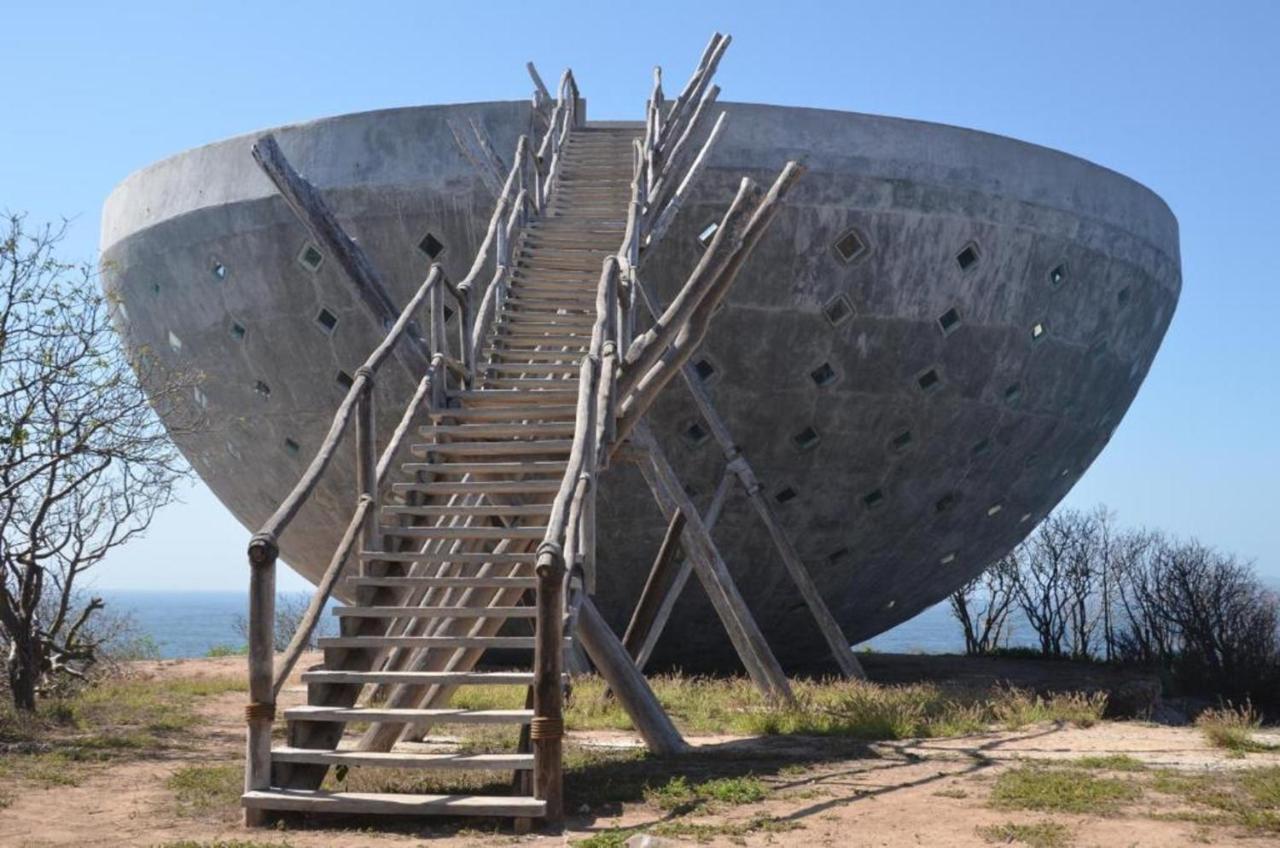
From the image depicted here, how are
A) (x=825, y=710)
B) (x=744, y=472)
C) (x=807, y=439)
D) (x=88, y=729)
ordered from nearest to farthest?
(x=88, y=729), (x=825, y=710), (x=744, y=472), (x=807, y=439)

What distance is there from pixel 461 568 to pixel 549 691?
7.02 ft

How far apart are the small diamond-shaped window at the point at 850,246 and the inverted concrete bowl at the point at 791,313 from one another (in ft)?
0.10

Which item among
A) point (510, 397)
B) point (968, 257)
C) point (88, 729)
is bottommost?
point (88, 729)

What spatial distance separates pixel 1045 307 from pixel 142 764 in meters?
10.5

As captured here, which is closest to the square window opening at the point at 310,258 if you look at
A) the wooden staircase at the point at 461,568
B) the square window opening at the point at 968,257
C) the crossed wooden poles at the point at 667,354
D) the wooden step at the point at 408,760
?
the crossed wooden poles at the point at 667,354

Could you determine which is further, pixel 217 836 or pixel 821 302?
pixel 821 302

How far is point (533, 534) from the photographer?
777 cm

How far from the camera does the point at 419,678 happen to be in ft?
22.6

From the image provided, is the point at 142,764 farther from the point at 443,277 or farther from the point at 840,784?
the point at 840,784

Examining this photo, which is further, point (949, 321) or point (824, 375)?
point (949, 321)

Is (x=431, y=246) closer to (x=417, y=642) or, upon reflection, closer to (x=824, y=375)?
(x=824, y=375)

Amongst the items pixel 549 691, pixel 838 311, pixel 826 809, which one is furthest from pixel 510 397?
pixel 838 311

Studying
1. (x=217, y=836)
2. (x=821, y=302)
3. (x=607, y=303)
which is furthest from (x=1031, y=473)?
(x=217, y=836)

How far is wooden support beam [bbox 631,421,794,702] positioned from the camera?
1195 cm
